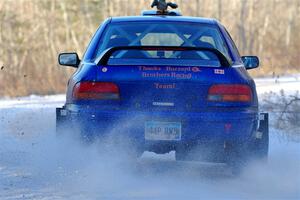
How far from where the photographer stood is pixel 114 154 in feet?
20.8

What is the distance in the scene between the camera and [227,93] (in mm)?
6082

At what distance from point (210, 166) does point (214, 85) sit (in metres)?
1.44

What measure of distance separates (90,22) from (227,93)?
41.4 metres

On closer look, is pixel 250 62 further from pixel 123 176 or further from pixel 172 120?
pixel 123 176

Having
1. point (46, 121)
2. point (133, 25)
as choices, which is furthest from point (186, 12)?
point (133, 25)

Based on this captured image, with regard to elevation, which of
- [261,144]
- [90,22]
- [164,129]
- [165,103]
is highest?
[90,22]

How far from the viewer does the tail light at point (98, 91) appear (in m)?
6.06

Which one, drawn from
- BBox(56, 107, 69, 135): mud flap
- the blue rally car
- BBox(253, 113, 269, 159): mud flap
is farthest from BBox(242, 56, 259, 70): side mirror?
BBox(56, 107, 69, 135): mud flap

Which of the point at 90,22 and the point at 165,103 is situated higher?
the point at 90,22

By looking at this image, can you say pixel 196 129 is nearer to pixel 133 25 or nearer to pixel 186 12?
pixel 133 25

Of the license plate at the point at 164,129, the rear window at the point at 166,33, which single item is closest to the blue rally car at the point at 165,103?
the license plate at the point at 164,129

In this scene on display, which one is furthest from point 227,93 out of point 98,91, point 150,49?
point 98,91

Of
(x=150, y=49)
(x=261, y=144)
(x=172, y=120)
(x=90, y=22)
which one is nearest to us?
(x=172, y=120)

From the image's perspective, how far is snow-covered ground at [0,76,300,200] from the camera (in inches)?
222
